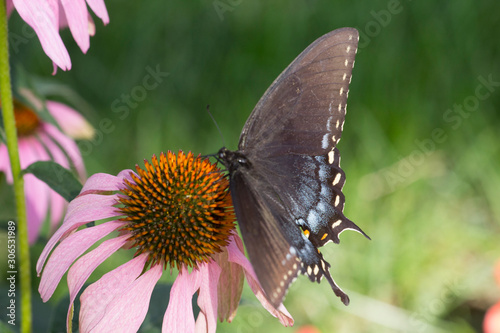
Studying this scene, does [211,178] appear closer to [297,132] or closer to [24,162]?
[297,132]

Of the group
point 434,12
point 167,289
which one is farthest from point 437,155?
point 167,289

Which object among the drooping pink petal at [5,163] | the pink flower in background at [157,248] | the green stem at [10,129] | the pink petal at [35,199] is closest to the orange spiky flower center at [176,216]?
the pink flower in background at [157,248]

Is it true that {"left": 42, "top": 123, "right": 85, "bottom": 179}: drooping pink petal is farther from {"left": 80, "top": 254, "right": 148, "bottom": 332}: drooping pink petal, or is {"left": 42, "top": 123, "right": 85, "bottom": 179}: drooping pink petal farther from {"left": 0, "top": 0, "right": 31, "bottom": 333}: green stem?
{"left": 80, "top": 254, "right": 148, "bottom": 332}: drooping pink petal

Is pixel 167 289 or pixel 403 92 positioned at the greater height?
pixel 403 92

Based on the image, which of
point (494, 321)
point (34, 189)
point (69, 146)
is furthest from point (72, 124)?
point (494, 321)

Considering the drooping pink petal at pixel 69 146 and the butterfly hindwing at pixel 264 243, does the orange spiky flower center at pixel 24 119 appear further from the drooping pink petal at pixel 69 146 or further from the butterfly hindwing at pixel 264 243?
→ the butterfly hindwing at pixel 264 243

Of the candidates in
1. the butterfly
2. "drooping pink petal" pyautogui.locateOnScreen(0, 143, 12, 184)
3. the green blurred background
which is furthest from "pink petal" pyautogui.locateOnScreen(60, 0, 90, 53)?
the green blurred background
